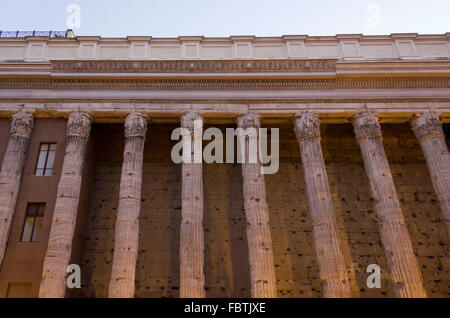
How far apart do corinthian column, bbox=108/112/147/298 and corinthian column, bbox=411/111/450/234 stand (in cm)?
944

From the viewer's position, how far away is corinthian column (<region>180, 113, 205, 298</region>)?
35.1 feet

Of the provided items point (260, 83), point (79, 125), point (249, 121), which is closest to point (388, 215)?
point (249, 121)

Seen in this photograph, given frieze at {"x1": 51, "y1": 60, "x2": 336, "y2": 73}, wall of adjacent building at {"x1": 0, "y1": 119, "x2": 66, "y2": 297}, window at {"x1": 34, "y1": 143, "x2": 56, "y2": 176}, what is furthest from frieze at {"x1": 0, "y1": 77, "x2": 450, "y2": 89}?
window at {"x1": 34, "y1": 143, "x2": 56, "y2": 176}

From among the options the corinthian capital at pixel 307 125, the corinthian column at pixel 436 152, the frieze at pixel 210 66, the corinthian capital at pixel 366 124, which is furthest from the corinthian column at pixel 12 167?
the corinthian column at pixel 436 152

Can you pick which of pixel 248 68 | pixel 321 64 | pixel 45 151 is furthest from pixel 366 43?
pixel 45 151

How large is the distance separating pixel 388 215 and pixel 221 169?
6.75m

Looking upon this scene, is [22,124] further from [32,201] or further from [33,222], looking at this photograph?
[33,222]

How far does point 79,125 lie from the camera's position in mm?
13039

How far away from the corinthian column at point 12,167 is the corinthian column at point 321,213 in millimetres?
9188

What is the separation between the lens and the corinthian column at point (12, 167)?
1155cm

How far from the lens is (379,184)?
12.1 m

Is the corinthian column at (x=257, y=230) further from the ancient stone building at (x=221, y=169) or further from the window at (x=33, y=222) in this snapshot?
the window at (x=33, y=222)

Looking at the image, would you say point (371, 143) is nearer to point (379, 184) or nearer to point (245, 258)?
point (379, 184)
